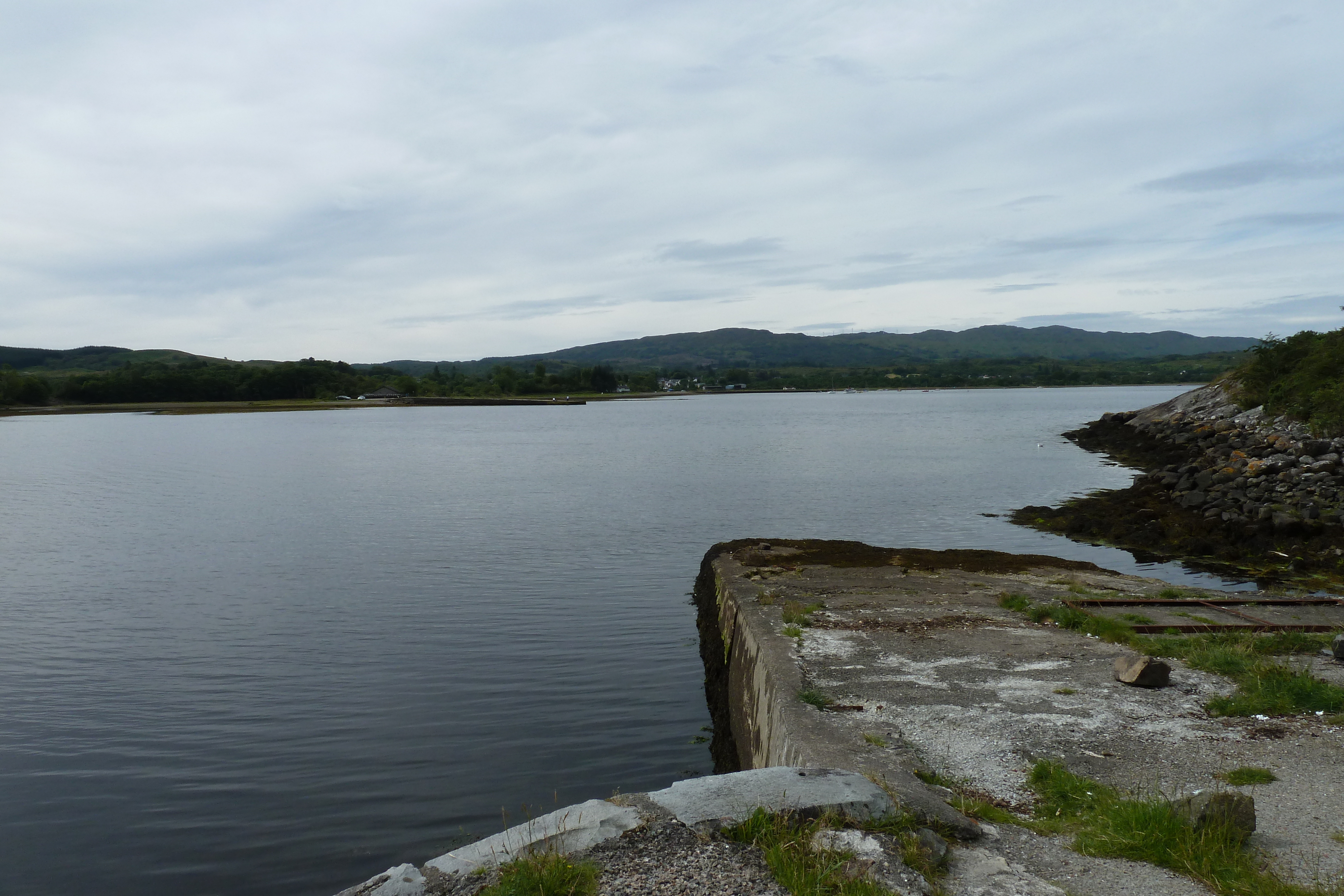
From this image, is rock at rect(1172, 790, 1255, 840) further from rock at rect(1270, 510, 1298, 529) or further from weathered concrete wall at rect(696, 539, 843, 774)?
rock at rect(1270, 510, 1298, 529)

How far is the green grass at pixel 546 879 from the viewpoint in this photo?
4793 millimetres

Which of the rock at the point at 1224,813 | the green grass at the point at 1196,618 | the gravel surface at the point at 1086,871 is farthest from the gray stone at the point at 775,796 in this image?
the green grass at the point at 1196,618

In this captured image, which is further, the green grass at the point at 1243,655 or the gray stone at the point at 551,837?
the green grass at the point at 1243,655

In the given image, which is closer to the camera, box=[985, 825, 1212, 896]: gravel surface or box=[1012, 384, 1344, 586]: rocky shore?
box=[985, 825, 1212, 896]: gravel surface

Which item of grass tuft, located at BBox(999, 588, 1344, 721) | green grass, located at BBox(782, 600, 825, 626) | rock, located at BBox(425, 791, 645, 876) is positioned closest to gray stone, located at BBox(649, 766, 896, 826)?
rock, located at BBox(425, 791, 645, 876)

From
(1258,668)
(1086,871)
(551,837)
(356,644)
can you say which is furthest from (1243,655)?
(356,644)

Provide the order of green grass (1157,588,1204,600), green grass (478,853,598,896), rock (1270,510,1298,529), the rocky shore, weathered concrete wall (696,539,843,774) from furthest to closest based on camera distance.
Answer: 1. rock (1270,510,1298,529)
2. the rocky shore
3. green grass (1157,588,1204,600)
4. weathered concrete wall (696,539,843,774)
5. green grass (478,853,598,896)

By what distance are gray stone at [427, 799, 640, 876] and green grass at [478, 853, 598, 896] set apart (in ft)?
0.60

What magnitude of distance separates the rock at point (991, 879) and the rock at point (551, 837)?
197cm

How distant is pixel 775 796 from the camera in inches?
230

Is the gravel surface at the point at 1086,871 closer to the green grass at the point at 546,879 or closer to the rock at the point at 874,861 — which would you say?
the rock at the point at 874,861

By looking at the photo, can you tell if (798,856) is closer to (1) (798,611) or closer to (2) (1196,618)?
(1) (798,611)

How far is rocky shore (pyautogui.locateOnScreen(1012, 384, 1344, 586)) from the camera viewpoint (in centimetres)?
2053

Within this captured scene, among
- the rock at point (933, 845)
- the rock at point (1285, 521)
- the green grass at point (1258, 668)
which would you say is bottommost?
the rock at point (1285, 521)
